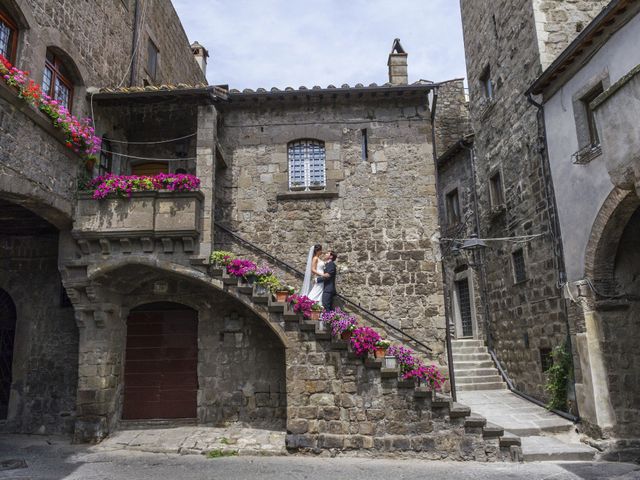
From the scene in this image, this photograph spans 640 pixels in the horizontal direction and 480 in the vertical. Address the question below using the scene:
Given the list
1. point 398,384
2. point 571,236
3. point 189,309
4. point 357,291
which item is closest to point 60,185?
point 189,309

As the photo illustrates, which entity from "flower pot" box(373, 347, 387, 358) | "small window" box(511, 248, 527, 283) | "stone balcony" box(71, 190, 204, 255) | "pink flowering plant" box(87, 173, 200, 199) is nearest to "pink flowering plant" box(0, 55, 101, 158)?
"pink flowering plant" box(87, 173, 200, 199)

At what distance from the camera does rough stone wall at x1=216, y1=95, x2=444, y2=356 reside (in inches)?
405

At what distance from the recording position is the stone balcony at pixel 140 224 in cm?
916

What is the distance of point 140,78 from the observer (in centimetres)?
1247

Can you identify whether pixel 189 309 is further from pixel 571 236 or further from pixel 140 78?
pixel 571 236

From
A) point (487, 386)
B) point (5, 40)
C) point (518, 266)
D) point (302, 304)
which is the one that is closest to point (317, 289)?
point (302, 304)

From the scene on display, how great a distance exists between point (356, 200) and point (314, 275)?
198 cm

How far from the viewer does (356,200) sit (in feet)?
35.1

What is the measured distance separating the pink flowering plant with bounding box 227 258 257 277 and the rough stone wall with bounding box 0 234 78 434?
4018 millimetres

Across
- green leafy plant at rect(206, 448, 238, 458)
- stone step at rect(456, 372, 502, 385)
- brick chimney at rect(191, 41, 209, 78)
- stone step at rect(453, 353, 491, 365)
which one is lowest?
green leafy plant at rect(206, 448, 238, 458)

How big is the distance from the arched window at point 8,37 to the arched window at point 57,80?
2.48 feet

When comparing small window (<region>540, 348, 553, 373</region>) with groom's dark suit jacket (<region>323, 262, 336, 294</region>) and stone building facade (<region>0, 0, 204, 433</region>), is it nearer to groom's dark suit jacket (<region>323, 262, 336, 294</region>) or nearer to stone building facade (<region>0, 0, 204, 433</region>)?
groom's dark suit jacket (<region>323, 262, 336, 294</region>)

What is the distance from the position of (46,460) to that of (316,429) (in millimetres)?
4541

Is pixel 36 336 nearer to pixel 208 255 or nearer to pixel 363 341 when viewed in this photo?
pixel 208 255
